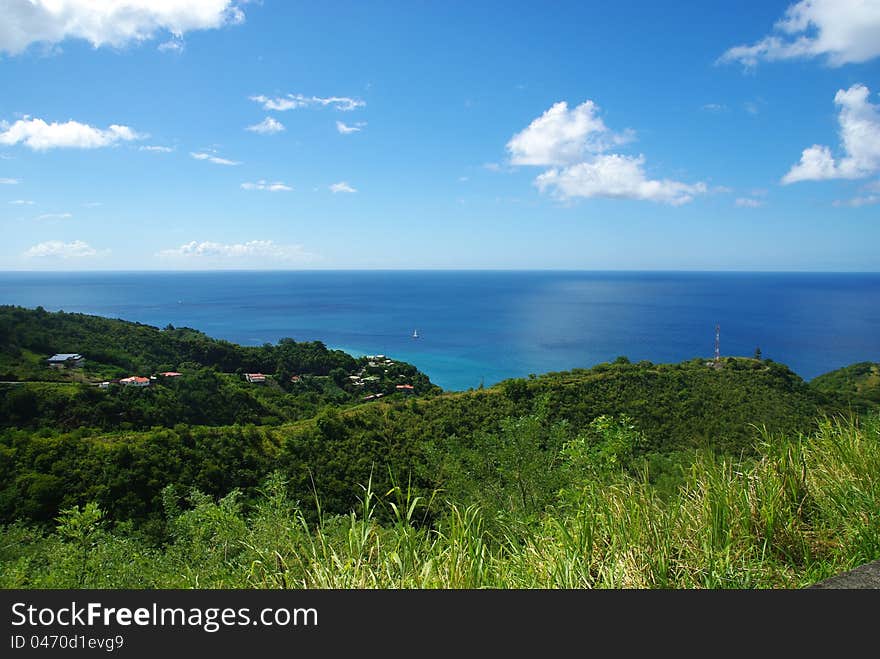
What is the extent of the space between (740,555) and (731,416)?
2620cm

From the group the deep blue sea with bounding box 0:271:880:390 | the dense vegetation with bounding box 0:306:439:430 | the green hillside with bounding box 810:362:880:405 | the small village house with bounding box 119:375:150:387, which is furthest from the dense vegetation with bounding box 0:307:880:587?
the deep blue sea with bounding box 0:271:880:390

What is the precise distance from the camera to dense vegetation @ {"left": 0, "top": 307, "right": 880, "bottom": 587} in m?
2.18

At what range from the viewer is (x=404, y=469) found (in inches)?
733

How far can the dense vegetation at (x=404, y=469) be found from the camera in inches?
85.8

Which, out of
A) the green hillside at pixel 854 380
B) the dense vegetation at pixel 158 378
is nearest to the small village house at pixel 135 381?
the dense vegetation at pixel 158 378

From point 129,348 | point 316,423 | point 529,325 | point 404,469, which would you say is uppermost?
point 129,348

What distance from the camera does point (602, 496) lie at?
2572 millimetres

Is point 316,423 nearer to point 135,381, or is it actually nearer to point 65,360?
point 135,381

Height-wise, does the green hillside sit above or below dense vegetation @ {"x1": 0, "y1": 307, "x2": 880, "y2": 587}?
below

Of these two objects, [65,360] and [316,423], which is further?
[65,360]

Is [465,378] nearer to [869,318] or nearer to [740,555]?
[740,555]

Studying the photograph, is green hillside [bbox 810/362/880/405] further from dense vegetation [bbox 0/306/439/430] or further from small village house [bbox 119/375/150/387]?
small village house [bbox 119/375/150/387]

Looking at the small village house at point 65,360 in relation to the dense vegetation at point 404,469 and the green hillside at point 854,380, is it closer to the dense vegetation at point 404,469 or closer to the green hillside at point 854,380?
the dense vegetation at point 404,469

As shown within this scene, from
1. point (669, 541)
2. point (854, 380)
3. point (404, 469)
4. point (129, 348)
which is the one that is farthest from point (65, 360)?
point (854, 380)
